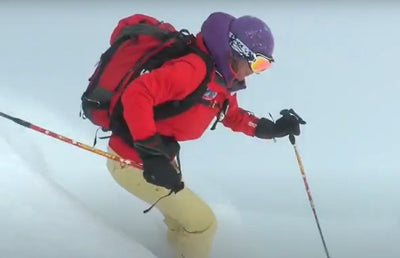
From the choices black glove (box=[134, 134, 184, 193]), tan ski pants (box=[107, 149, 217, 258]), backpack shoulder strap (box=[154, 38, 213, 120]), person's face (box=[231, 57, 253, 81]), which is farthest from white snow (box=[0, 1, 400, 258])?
person's face (box=[231, 57, 253, 81])

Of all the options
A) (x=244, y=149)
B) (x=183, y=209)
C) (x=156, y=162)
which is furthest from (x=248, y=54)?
(x=244, y=149)

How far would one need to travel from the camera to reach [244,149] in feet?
10.5

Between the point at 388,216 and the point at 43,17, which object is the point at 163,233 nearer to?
the point at 388,216

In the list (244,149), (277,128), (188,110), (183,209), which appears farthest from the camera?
(244,149)

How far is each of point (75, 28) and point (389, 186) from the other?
6.62ft

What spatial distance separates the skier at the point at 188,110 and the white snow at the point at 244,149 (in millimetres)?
177

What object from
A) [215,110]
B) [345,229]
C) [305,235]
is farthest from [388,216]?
[215,110]

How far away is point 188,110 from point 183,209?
0.37 meters

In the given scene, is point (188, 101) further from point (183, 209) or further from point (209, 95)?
point (183, 209)

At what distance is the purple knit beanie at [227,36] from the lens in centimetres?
172

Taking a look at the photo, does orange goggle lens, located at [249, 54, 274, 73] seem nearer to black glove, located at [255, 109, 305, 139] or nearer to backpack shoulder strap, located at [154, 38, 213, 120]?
backpack shoulder strap, located at [154, 38, 213, 120]

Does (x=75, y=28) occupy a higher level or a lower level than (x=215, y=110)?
lower

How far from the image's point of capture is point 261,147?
321 cm

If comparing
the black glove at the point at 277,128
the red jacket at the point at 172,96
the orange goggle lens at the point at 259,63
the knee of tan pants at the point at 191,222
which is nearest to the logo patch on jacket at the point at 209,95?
the red jacket at the point at 172,96
